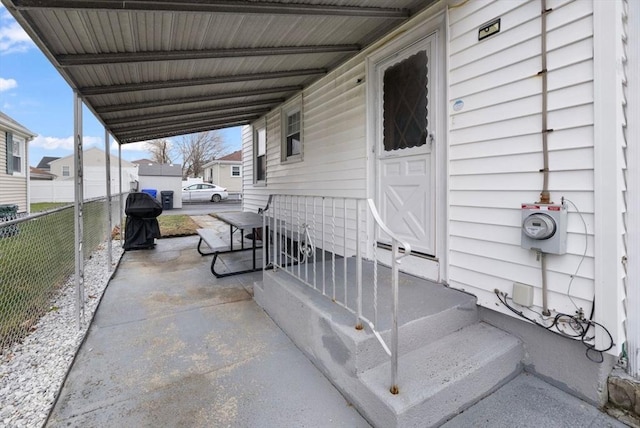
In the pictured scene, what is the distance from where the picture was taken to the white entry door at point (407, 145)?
306 cm

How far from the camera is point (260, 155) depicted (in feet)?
25.8

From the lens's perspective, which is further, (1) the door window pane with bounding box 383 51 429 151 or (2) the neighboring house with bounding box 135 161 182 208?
(2) the neighboring house with bounding box 135 161 182 208

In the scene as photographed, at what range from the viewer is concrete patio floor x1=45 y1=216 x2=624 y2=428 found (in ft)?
6.14

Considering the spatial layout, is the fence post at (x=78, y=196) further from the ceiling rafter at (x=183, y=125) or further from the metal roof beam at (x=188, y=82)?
the ceiling rafter at (x=183, y=125)

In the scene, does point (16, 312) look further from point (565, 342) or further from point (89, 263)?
point (565, 342)

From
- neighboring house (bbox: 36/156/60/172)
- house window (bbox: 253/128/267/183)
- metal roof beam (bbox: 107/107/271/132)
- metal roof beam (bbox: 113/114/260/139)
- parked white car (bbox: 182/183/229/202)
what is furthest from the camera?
neighboring house (bbox: 36/156/60/172)

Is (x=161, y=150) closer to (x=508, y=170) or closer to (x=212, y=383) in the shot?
(x=212, y=383)

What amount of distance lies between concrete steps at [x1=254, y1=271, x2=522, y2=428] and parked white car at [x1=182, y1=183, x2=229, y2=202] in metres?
20.0

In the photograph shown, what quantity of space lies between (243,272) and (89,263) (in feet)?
8.82

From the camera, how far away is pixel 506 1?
7.72ft

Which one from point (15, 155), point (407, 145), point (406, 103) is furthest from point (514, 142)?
point (15, 155)

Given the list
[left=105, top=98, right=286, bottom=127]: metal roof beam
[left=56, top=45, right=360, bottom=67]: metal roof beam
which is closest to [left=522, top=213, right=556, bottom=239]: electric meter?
[left=56, top=45, right=360, bottom=67]: metal roof beam

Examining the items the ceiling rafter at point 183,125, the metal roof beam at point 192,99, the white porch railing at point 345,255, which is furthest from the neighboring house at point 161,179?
the white porch railing at point 345,255

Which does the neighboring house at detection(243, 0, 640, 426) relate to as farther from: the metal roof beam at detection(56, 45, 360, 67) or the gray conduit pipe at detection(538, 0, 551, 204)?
the metal roof beam at detection(56, 45, 360, 67)
